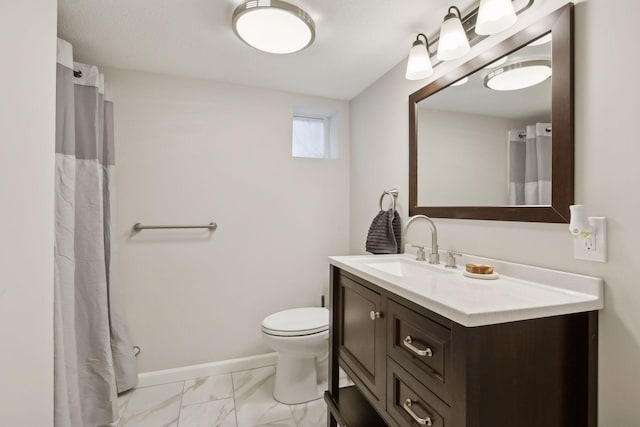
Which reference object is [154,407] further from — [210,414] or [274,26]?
[274,26]

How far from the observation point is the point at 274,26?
4.68 feet

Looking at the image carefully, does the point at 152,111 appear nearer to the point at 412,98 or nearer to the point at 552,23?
the point at 412,98

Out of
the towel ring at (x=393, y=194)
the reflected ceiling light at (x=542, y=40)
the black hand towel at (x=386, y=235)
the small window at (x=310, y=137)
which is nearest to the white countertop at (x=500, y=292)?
the black hand towel at (x=386, y=235)

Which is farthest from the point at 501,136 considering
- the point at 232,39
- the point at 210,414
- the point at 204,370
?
the point at 204,370

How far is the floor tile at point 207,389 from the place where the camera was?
187 cm

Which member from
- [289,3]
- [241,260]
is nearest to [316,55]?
[289,3]

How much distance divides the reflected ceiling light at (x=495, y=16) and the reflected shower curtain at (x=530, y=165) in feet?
1.24

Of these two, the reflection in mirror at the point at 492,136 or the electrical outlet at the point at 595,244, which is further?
the reflection in mirror at the point at 492,136

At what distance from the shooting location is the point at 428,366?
2.89 feet

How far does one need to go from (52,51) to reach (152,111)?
0.91 m

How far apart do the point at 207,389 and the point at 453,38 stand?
238 centimetres

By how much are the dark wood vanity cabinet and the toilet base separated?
812 mm

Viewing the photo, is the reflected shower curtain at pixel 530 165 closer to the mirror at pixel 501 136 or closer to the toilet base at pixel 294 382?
the mirror at pixel 501 136

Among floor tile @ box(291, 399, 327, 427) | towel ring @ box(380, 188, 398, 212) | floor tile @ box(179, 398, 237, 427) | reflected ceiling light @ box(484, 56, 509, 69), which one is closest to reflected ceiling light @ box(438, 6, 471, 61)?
reflected ceiling light @ box(484, 56, 509, 69)
